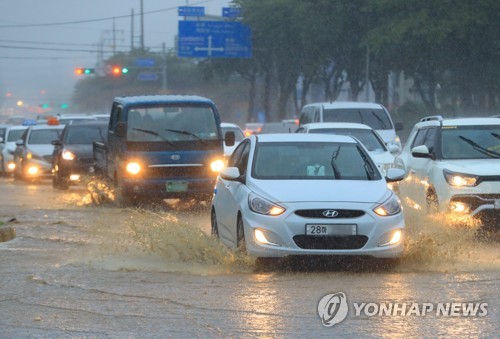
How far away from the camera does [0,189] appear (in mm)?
29656

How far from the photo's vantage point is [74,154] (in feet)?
89.4

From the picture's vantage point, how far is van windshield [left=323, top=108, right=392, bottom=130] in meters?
26.7

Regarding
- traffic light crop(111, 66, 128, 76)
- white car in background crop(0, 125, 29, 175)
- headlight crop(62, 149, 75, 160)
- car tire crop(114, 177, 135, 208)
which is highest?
car tire crop(114, 177, 135, 208)

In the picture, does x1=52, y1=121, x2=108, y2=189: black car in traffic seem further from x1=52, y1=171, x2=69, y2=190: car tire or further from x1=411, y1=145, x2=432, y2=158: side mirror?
x1=411, y1=145, x2=432, y2=158: side mirror

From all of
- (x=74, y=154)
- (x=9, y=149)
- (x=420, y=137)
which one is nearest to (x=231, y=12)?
(x=9, y=149)

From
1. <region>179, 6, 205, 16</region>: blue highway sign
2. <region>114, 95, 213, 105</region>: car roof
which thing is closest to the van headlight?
<region>114, 95, 213, 105</region>: car roof

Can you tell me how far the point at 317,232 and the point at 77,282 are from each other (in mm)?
2360

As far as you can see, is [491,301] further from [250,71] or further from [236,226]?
[250,71]

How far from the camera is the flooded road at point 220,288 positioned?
28.3 feet

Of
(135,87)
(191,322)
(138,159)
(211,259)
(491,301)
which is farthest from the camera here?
(135,87)

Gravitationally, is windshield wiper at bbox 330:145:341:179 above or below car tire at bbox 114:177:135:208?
above

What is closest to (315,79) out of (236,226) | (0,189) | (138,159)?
(0,189)

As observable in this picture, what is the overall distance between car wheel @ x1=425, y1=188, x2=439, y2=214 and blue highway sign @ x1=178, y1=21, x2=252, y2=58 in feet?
148

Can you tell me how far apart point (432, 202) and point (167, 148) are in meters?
6.82
